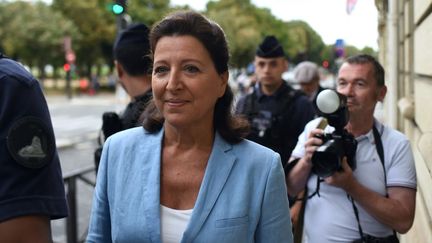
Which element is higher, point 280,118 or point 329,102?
point 329,102

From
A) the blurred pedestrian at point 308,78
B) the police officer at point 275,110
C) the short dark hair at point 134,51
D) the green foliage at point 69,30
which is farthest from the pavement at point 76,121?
the short dark hair at point 134,51

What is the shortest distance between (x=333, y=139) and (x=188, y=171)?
895 millimetres

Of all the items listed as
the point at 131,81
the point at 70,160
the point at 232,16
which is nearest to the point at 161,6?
the point at 232,16

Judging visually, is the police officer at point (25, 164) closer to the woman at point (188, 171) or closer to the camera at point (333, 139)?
the woman at point (188, 171)

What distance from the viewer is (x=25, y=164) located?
1.64 metres

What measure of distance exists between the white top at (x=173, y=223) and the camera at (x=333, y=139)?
2.90 feet

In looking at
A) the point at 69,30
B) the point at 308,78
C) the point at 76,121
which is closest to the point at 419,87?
the point at 308,78

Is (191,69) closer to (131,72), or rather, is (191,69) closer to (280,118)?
(131,72)

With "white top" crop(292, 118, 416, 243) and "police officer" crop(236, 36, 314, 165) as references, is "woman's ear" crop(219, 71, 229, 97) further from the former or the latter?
"police officer" crop(236, 36, 314, 165)

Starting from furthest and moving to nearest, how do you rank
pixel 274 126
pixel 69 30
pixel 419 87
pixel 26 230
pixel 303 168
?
pixel 69 30 → pixel 274 126 → pixel 419 87 → pixel 303 168 → pixel 26 230

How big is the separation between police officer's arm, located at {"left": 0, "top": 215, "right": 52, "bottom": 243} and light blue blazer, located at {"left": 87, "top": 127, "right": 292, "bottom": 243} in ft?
0.82

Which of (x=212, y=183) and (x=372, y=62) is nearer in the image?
(x=212, y=183)

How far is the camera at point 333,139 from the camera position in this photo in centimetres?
250

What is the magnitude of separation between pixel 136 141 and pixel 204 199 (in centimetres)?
34
